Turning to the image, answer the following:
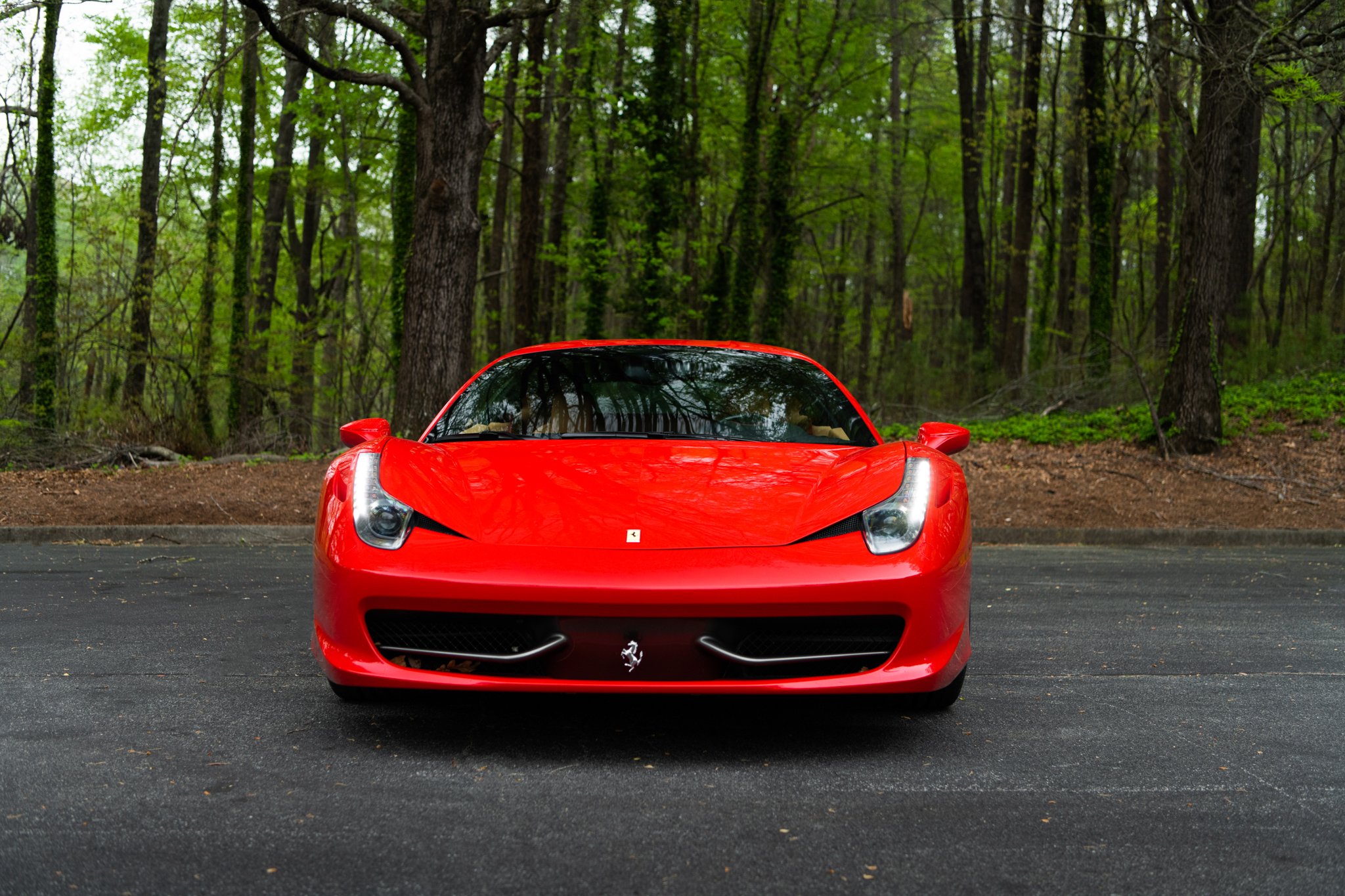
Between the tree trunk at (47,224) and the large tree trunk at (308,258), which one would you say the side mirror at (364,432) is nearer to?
the large tree trunk at (308,258)

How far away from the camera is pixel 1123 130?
79.2 ft

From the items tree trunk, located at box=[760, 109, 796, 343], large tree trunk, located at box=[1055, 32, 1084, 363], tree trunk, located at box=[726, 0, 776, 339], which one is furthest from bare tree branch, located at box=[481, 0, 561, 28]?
large tree trunk, located at box=[1055, 32, 1084, 363]

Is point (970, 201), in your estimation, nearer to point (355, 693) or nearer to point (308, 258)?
point (308, 258)

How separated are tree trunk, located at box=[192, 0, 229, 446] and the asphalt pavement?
13.8 meters

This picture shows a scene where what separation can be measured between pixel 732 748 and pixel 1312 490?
440 inches

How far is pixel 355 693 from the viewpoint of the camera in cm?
383

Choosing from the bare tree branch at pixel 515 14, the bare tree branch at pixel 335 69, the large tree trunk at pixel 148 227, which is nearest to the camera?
the bare tree branch at pixel 335 69

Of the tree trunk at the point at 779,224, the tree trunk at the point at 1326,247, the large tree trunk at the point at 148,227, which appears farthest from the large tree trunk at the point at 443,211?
the tree trunk at the point at 1326,247

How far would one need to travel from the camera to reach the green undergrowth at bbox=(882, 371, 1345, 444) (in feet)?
47.5

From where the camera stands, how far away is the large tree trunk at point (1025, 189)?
77.1 ft

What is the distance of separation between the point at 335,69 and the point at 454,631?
9.16 m

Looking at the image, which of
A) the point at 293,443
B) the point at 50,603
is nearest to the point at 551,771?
the point at 50,603

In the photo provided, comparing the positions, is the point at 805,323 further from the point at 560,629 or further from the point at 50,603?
the point at 560,629

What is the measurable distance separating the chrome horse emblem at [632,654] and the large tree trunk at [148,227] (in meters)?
20.2
